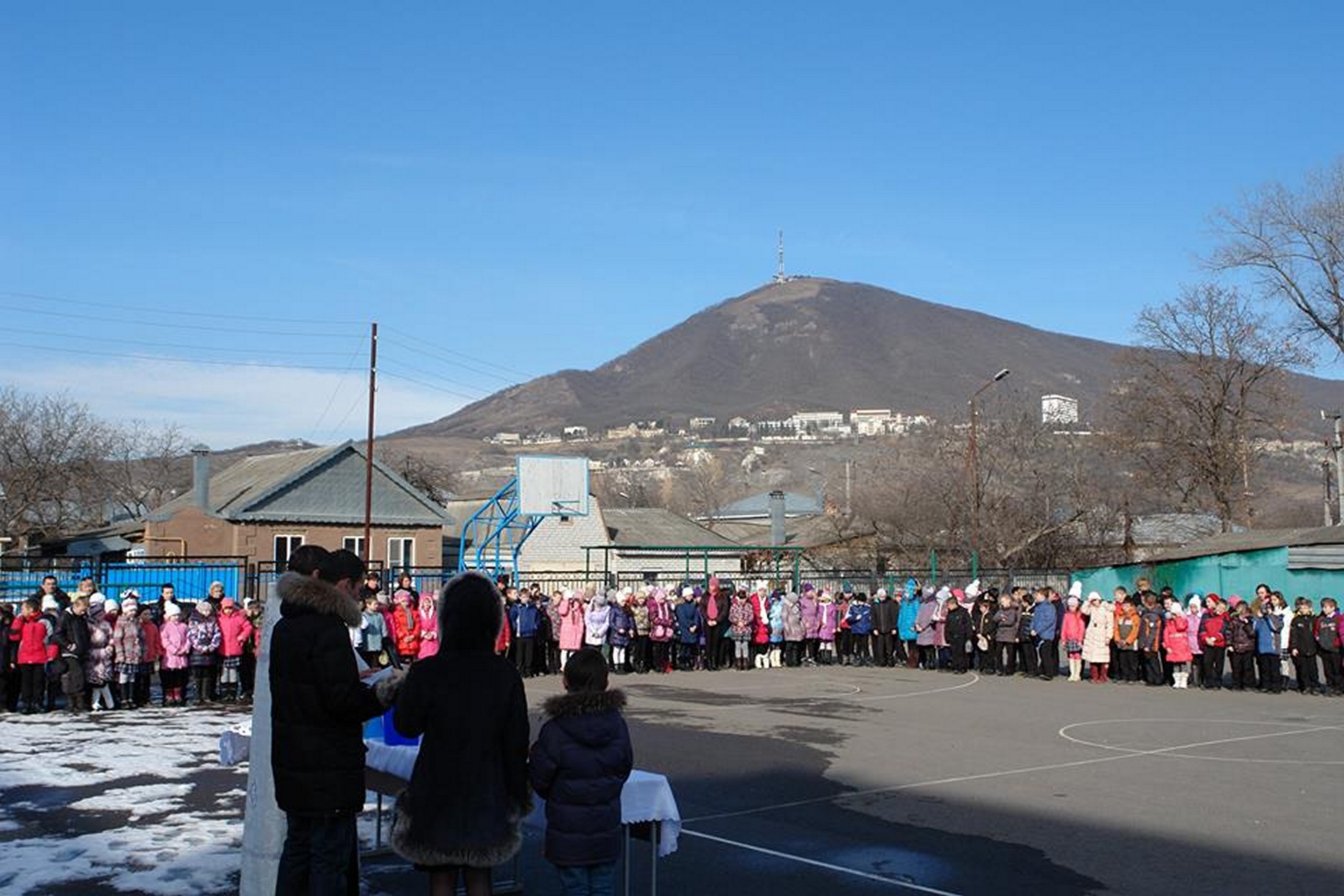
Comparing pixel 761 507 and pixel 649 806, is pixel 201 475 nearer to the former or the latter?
pixel 649 806

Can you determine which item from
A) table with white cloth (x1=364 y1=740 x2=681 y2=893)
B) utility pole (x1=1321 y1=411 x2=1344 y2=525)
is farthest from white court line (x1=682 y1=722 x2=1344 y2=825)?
utility pole (x1=1321 y1=411 x2=1344 y2=525)

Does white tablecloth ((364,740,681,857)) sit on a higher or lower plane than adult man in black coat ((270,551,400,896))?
lower

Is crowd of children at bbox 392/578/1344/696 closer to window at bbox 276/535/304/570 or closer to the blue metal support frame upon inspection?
the blue metal support frame

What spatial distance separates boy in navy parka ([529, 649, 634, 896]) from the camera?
650 cm

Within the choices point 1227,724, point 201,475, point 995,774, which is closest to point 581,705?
point 995,774

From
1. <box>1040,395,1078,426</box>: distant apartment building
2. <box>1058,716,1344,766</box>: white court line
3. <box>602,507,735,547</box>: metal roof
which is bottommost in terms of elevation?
<box>1058,716,1344,766</box>: white court line

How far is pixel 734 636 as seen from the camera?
2927 centimetres

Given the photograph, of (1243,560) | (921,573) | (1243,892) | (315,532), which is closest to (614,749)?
(1243,892)

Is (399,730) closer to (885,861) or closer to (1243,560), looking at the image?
(885,861)

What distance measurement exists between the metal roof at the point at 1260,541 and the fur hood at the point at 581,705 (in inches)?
1071

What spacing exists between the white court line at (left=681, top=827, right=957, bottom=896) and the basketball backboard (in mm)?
33905

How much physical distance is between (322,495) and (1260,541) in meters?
37.3

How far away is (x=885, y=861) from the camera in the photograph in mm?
9734

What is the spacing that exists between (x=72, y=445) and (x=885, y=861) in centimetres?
7002
